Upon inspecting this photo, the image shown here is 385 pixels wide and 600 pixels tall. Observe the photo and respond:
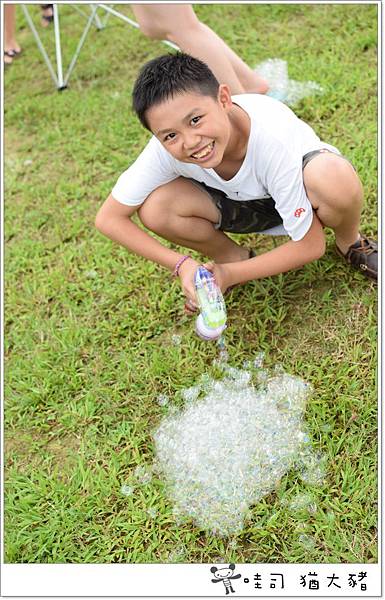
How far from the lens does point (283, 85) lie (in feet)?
9.29

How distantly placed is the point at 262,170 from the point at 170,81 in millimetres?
356

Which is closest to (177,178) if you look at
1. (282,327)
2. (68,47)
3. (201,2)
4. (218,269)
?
(218,269)

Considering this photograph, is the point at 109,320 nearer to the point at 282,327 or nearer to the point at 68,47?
the point at 282,327

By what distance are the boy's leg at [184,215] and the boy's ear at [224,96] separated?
0.31 metres

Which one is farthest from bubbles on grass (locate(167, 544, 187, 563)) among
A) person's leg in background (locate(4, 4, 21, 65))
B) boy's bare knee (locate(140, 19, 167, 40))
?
person's leg in background (locate(4, 4, 21, 65))

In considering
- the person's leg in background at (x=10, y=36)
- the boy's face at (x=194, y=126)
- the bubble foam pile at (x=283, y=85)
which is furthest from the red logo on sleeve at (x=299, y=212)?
the person's leg in background at (x=10, y=36)

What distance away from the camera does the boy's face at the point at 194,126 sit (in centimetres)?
155

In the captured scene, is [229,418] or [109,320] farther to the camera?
[109,320]

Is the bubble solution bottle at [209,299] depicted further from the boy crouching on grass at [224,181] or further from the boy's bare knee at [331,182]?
the boy's bare knee at [331,182]

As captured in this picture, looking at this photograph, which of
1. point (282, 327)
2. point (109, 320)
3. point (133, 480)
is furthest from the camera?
point (109, 320)

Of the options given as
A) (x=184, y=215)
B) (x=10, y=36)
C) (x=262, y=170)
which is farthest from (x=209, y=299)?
(x=10, y=36)

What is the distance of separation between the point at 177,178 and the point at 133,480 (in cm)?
92
